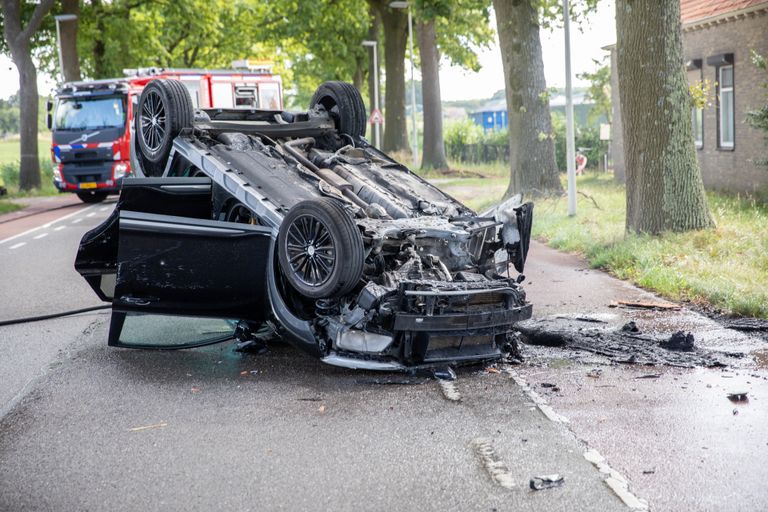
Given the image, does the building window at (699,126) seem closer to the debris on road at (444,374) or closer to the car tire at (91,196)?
the car tire at (91,196)

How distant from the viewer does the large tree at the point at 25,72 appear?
32500mm

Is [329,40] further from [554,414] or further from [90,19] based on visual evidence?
[554,414]

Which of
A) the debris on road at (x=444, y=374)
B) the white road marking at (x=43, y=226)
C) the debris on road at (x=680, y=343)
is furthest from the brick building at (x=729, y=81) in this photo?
the debris on road at (x=444, y=374)

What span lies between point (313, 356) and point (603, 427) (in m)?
2.40

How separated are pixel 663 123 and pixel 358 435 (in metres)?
8.59

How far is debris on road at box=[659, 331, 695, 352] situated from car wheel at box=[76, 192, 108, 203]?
2258 centimetres

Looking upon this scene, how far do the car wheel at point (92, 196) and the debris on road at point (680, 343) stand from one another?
22.6 m

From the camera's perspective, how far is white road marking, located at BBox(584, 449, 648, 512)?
4.64 metres

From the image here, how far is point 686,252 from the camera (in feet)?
39.6

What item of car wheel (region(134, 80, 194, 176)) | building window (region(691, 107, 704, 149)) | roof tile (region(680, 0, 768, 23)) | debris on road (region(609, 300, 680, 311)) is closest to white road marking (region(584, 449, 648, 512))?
debris on road (region(609, 300, 680, 311))

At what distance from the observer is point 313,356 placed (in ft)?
24.3

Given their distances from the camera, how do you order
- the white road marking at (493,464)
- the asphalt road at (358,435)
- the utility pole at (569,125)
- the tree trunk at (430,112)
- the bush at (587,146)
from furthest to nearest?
the bush at (587,146) < the tree trunk at (430,112) < the utility pole at (569,125) < the white road marking at (493,464) < the asphalt road at (358,435)

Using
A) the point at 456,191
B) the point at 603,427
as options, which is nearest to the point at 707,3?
the point at 456,191

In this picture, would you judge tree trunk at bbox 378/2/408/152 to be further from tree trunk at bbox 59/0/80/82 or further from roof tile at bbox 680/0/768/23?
roof tile at bbox 680/0/768/23
